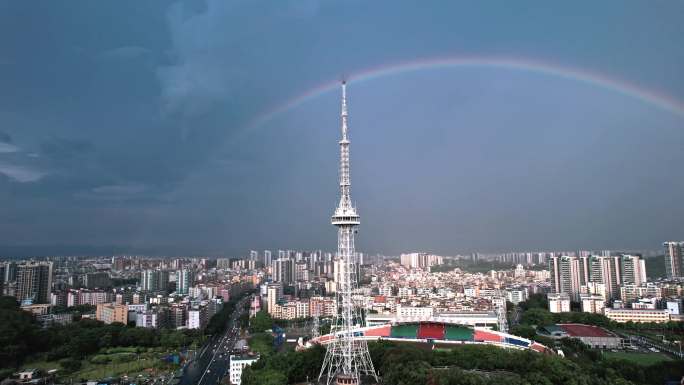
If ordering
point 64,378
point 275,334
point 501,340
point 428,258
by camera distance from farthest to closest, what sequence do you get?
point 428,258 → point 275,334 → point 501,340 → point 64,378

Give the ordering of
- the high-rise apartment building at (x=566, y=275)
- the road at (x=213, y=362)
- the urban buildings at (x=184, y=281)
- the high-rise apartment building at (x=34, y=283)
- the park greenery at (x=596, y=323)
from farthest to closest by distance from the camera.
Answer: the urban buildings at (x=184, y=281) → the high-rise apartment building at (x=566, y=275) → the high-rise apartment building at (x=34, y=283) → the park greenery at (x=596, y=323) → the road at (x=213, y=362)

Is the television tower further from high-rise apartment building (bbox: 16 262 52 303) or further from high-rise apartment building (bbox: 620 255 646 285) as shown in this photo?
high-rise apartment building (bbox: 620 255 646 285)

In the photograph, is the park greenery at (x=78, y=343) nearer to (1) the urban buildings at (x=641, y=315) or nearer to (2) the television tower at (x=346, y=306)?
(2) the television tower at (x=346, y=306)

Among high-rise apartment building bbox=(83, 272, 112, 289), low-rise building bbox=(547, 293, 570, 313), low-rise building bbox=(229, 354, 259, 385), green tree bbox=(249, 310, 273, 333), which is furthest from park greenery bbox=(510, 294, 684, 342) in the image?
high-rise apartment building bbox=(83, 272, 112, 289)

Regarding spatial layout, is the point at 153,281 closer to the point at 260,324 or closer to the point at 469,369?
the point at 260,324

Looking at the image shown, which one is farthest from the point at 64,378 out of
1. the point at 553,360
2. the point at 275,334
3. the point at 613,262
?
the point at 613,262

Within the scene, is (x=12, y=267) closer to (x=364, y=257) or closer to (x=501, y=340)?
(x=501, y=340)

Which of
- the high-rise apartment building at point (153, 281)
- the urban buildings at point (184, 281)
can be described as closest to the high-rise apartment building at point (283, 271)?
the urban buildings at point (184, 281)
